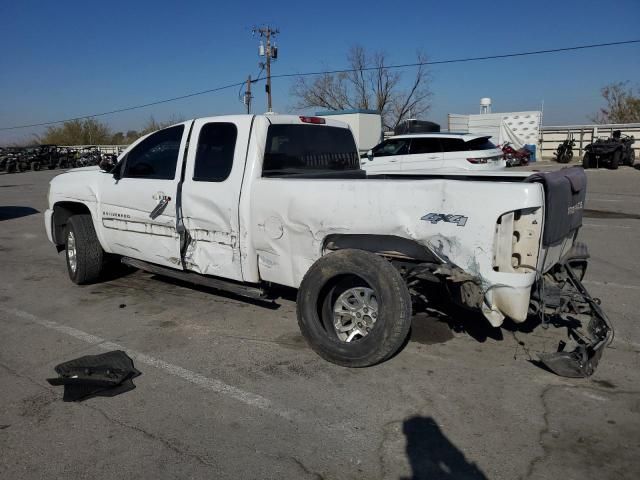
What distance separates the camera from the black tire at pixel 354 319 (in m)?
3.77

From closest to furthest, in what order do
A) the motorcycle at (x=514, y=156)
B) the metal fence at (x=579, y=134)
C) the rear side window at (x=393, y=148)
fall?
1. the rear side window at (x=393, y=148)
2. the motorcycle at (x=514, y=156)
3. the metal fence at (x=579, y=134)

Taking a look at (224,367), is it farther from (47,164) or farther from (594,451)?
(47,164)

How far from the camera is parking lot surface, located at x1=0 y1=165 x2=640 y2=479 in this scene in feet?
9.56

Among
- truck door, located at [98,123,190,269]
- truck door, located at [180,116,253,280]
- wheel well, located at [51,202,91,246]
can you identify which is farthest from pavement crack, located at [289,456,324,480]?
wheel well, located at [51,202,91,246]

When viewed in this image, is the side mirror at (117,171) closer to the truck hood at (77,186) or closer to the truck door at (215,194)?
the truck hood at (77,186)

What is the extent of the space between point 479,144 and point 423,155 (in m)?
1.62

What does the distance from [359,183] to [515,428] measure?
195 cm

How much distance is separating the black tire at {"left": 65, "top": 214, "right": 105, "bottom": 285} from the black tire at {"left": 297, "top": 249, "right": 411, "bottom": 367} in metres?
3.25

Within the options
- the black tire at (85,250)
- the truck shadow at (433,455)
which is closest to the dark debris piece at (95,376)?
the truck shadow at (433,455)

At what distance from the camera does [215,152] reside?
16.2 feet

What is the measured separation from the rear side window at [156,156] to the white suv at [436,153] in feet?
29.1

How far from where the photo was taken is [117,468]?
288 centimetres

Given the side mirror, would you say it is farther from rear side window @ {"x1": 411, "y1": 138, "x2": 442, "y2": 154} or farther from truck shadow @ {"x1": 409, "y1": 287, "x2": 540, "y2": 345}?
rear side window @ {"x1": 411, "y1": 138, "x2": 442, "y2": 154}

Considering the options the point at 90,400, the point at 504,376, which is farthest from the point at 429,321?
the point at 90,400
